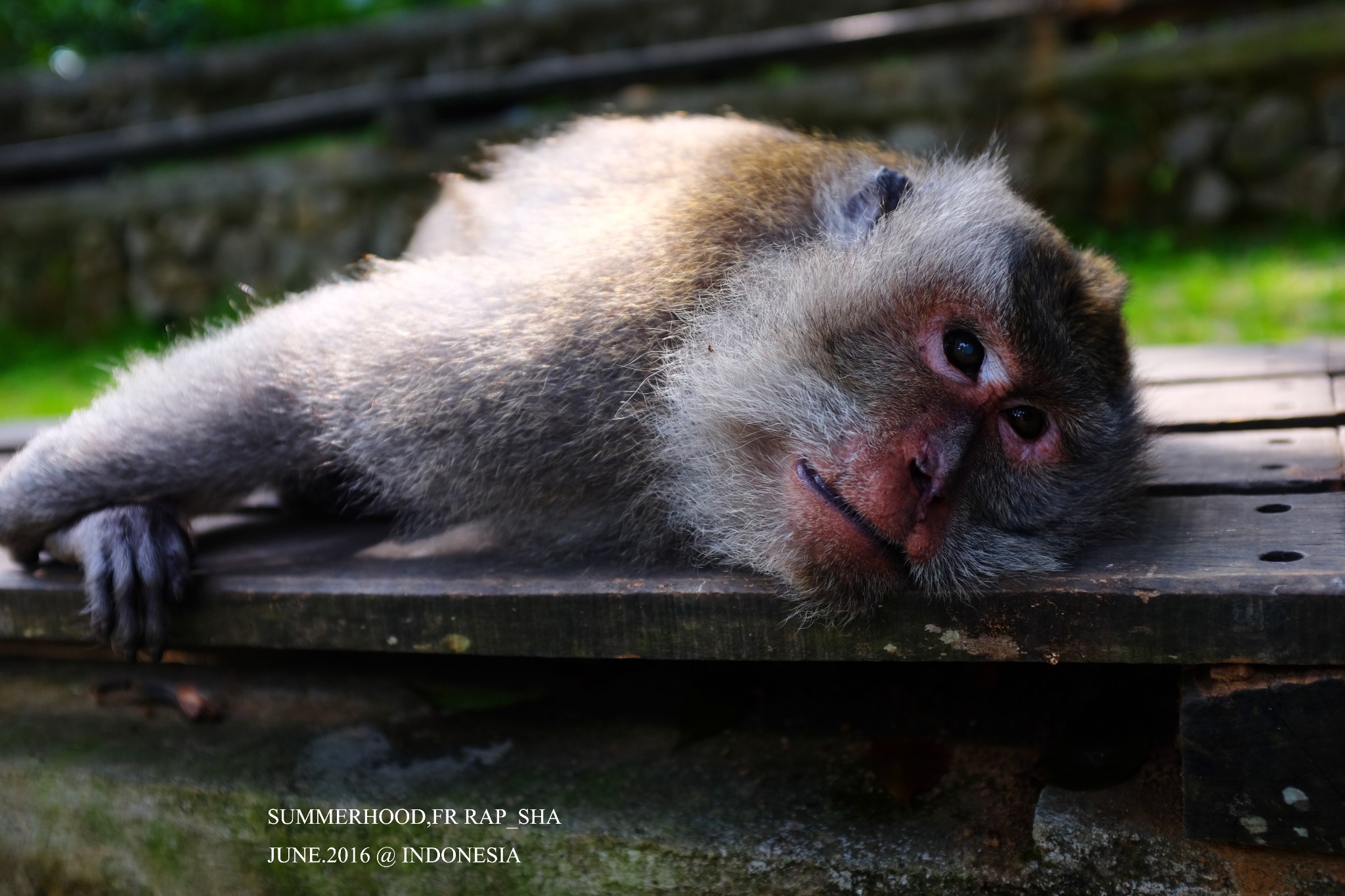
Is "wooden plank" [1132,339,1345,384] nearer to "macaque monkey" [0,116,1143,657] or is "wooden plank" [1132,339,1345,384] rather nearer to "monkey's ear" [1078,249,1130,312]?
"monkey's ear" [1078,249,1130,312]

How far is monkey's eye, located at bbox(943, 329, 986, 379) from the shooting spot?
6.07 ft

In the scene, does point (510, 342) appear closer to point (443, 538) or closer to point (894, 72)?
point (443, 538)

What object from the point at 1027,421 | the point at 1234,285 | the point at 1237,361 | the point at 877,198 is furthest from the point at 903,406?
the point at 1234,285

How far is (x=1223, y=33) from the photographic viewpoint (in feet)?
22.1

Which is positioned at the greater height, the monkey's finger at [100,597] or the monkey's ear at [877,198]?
the monkey's ear at [877,198]

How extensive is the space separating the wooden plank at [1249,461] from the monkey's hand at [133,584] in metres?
1.79

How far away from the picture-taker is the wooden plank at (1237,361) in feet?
9.68

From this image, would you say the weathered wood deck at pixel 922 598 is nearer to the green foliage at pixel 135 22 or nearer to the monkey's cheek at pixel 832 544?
the monkey's cheek at pixel 832 544

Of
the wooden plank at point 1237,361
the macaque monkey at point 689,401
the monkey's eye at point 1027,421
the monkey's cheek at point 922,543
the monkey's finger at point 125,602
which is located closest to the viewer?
the monkey's cheek at point 922,543

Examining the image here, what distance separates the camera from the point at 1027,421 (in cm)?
190

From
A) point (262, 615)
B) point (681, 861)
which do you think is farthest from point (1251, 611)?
point (262, 615)

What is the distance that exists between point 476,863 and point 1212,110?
6.69 meters

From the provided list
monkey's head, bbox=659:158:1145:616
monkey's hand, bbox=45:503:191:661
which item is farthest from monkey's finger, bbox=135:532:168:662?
monkey's head, bbox=659:158:1145:616

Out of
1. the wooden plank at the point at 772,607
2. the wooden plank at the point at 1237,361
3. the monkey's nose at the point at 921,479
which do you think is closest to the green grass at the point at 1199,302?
the wooden plank at the point at 1237,361
